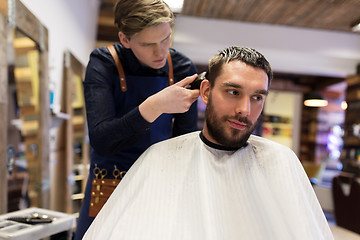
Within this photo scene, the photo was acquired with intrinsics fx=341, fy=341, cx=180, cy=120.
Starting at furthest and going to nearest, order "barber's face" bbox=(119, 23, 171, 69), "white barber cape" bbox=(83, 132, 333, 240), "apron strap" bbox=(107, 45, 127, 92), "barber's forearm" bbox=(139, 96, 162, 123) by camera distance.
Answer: "apron strap" bbox=(107, 45, 127, 92) < "barber's face" bbox=(119, 23, 171, 69) < "barber's forearm" bbox=(139, 96, 162, 123) < "white barber cape" bbox=(83, 132, 333, 240)

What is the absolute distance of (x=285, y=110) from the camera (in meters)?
10.2

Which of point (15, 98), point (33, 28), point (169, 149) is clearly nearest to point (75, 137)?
point (15, 98)

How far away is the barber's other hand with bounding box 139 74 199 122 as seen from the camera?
44.9 inches

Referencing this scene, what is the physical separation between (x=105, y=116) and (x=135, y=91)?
21cm

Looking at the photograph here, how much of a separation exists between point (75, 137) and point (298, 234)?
3808 mm

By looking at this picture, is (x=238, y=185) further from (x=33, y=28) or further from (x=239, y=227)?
(x=33, y=28)

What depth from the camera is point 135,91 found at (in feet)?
4.73

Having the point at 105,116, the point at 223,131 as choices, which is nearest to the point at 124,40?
the point at 105,116

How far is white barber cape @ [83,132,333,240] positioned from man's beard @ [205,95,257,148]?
6 centimetres

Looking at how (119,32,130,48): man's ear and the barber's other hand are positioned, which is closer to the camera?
the barber's other hand

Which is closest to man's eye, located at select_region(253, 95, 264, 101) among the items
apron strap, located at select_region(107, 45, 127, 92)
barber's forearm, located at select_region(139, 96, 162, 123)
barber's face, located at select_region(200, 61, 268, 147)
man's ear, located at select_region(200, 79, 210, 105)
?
barber's face, located at select_region(200, 61, 268, 147)

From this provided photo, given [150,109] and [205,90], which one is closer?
[150,109]

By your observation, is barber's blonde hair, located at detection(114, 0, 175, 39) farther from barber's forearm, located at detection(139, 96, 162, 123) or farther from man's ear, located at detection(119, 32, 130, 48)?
barber's forearm, located at detection(139, 96, 162, 123)

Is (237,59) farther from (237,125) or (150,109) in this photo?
(150,109)
